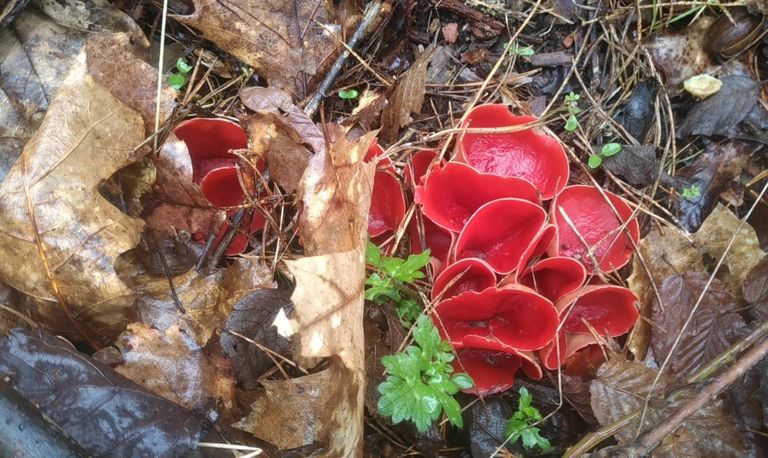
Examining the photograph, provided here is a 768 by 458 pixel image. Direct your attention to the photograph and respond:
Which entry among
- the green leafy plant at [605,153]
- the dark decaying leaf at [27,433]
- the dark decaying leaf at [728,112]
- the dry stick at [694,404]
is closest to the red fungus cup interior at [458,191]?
the green leafy plant at [605,153]

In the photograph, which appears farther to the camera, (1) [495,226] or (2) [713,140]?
(2) [713,140]

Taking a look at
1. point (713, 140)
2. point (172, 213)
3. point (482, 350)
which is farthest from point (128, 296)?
point (713, 140)

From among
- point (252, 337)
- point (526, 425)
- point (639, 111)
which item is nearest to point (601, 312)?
point (526, 425)

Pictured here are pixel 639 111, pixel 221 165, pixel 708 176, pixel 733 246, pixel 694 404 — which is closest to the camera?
pixel 694 404

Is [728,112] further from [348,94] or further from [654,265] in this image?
[348,94]

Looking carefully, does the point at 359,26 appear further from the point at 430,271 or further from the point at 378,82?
the point at 430,271

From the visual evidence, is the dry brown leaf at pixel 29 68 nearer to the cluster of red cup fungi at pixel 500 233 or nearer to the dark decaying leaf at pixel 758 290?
the cluster of red cup fungi at pixel 500 233
